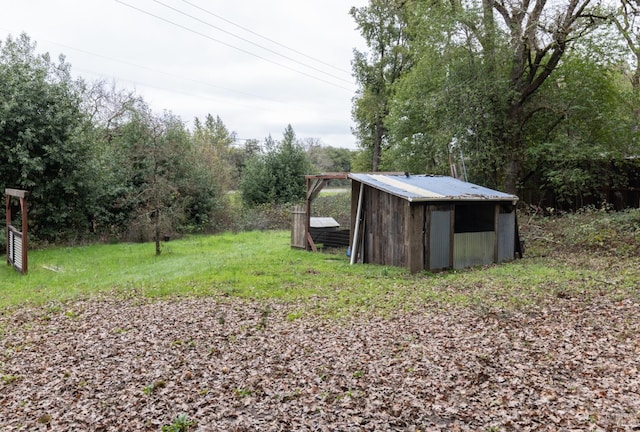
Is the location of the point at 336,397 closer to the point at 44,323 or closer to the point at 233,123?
the point at 44,323

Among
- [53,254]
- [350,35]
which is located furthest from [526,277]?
[350,35]

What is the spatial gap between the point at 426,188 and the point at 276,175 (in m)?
13.9

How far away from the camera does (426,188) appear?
1119cm

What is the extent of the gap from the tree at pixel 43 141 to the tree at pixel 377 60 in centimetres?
1606

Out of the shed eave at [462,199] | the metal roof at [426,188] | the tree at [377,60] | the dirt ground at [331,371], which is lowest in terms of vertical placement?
the dirt ground at [331,371]

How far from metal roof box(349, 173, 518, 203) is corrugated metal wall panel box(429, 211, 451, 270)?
490mm

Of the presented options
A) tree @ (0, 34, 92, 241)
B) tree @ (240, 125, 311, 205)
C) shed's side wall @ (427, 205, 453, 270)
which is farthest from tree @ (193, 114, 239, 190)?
shed's side wall @ (427, 205, 453, 270)

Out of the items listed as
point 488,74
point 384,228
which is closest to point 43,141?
point 384,228

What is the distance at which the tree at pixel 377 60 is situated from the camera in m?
26.9

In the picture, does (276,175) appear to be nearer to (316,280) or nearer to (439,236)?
(439,236)

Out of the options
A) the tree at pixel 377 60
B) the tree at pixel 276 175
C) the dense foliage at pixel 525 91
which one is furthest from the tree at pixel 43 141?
the tree at pixel 377 60

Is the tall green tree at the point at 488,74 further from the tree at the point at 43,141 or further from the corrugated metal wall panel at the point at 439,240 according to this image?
the tree at the point at 43,141

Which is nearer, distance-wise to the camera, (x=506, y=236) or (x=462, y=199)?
(x=462, y=199)

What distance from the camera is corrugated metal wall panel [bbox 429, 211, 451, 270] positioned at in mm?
10547
